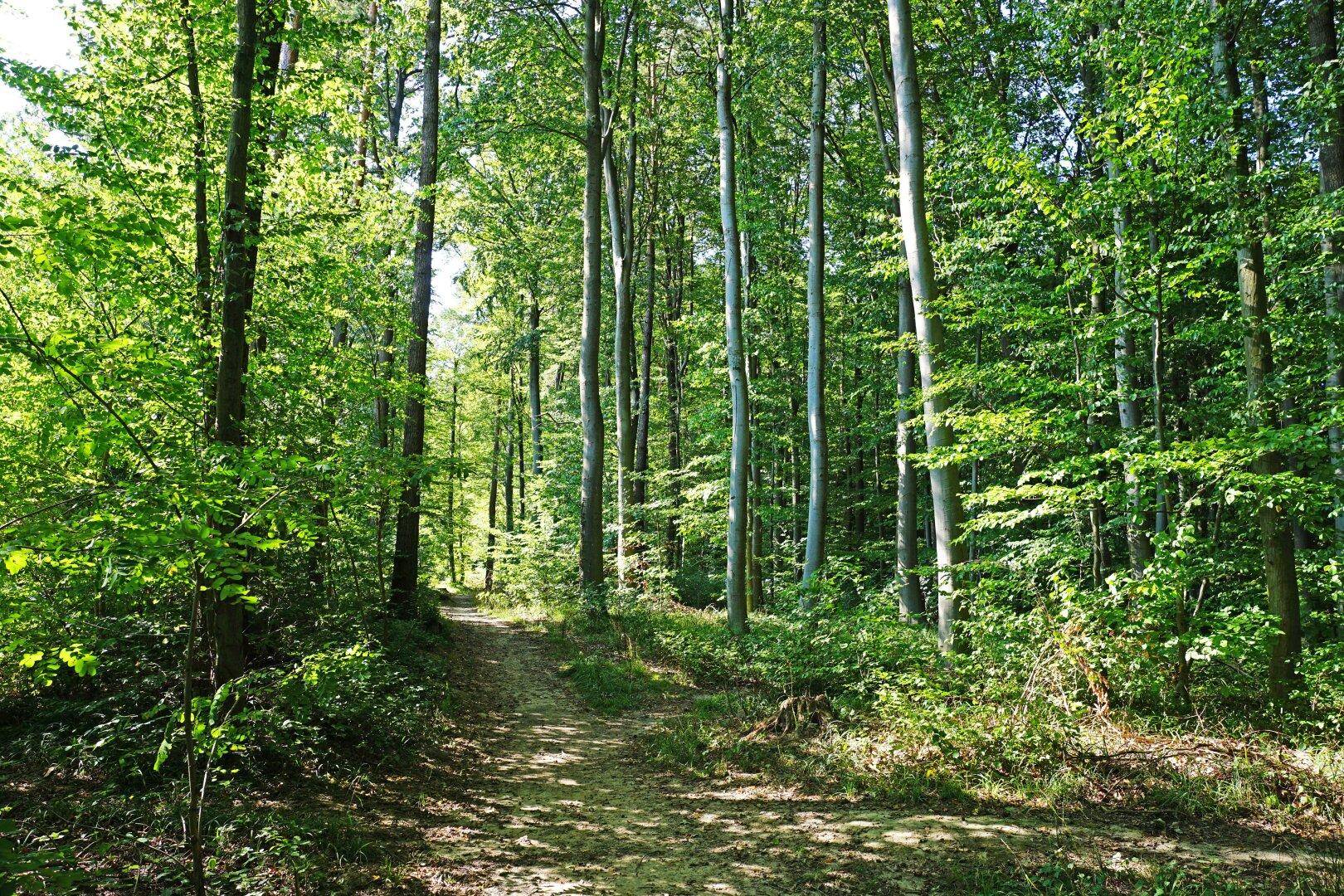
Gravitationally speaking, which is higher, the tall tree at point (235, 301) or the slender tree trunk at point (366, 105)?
the slender tree trunk at point (366, 105)

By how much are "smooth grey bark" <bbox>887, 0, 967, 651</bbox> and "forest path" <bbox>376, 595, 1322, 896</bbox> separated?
8.21ft

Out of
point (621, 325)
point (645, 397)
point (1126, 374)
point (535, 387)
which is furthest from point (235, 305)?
point (535, 387)

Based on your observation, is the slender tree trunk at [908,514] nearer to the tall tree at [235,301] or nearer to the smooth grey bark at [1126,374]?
the smooth grey bark at [1126,374]

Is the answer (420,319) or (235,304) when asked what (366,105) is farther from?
(235,304)

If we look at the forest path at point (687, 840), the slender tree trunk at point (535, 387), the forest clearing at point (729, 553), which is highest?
the slender tree trunk at point (535, 387)

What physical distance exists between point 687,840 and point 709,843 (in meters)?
0.19

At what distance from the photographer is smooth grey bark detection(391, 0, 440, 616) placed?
35.3 ft

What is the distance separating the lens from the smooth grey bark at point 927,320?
6918 millimetres

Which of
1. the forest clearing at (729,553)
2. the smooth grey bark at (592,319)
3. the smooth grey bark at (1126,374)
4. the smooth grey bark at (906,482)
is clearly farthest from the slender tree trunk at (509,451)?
the smooth grey bark at (1126,374)

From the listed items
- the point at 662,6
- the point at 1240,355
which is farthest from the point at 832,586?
the point at 662,6

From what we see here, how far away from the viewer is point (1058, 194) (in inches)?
251

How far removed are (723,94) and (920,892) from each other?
11709mm

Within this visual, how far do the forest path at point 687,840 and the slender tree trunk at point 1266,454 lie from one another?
236 cm

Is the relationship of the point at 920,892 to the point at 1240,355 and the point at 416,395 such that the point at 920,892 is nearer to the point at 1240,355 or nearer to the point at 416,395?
the point at 1240,355
